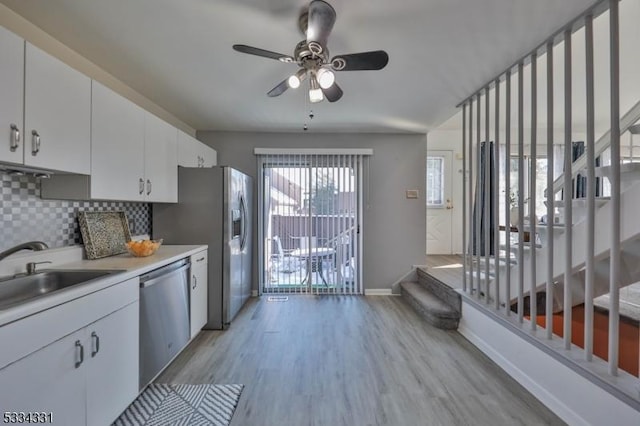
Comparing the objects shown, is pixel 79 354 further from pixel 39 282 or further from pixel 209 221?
pixel 209 221

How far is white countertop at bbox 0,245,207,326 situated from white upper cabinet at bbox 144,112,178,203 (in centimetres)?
54

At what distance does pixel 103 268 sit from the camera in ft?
6.12

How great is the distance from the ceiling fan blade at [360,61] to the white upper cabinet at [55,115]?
158cm

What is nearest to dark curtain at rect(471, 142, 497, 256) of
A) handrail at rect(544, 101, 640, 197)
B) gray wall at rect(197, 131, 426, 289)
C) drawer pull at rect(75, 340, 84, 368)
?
handrail at rect(544, 101, 640, 197)

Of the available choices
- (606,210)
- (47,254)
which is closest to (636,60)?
(606,210)

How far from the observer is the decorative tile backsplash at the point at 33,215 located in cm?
168

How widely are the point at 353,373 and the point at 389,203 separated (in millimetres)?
2598

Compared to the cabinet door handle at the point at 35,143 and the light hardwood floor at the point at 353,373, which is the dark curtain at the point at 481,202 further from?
the cabinet door handle at the point at 35,143

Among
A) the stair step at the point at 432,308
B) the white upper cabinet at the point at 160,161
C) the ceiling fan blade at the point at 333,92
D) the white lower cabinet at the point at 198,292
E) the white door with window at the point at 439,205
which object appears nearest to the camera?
the ceiling fan blade at the point at 333,92

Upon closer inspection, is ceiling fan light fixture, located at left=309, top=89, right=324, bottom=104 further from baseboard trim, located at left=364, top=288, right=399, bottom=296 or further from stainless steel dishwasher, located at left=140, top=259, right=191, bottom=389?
baseboard trim, located at left=364, top=288, right=399, bottom=296

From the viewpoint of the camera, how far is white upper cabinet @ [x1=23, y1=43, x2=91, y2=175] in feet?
4.83

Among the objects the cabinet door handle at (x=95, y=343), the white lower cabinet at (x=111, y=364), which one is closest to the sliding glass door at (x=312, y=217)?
the white lower cabinet at (x=111, y=364)

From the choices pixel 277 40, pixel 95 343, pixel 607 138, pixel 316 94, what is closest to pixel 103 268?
pixel 95 343

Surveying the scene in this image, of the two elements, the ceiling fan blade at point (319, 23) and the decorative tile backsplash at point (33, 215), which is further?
the decorative tile backsplash at point (33, 215)
